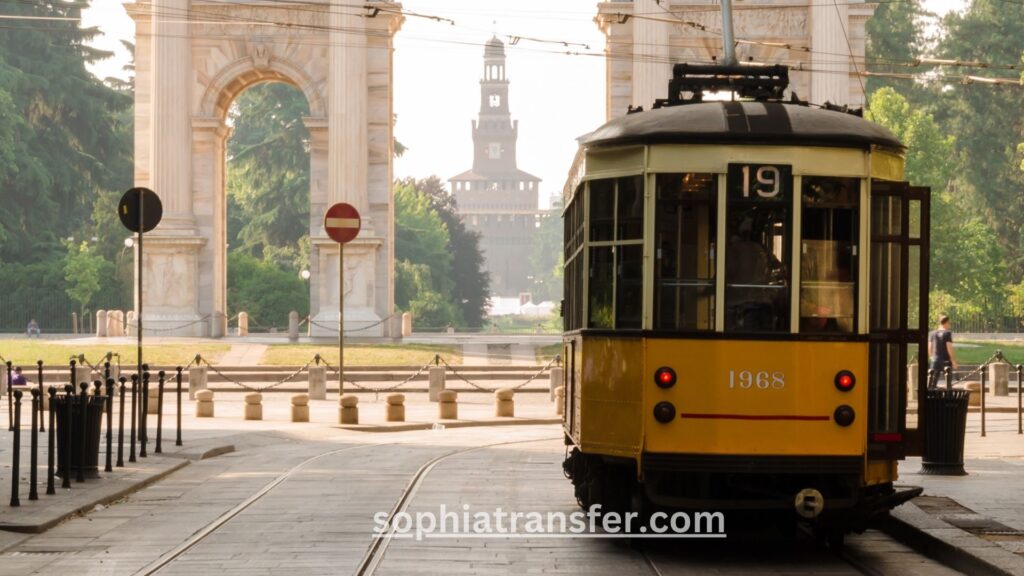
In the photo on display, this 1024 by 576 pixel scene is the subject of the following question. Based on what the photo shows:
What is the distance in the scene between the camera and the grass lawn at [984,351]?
176 feet

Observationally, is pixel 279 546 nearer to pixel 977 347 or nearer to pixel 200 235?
pixel 200 235

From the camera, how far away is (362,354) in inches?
1763

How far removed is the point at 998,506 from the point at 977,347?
45.7 meters

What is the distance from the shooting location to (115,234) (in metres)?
83.3

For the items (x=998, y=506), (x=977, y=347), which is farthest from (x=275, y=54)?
(x=998, y=506)

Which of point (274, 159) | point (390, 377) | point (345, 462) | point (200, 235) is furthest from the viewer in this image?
point (274, 159)

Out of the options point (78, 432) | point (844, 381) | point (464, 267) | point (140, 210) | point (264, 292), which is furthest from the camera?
point (464, 267)

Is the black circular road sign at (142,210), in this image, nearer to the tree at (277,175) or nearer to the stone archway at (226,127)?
the stone archway at (226,127)

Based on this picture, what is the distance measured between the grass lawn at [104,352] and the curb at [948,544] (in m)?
29.4

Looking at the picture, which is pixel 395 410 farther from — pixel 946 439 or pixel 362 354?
pixel 362 354

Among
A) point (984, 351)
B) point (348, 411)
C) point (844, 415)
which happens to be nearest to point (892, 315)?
point (844, 415)

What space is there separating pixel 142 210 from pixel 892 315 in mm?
11530

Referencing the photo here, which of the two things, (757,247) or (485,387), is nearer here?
(757,247)

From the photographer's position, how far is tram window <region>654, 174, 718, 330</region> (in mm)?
12477
